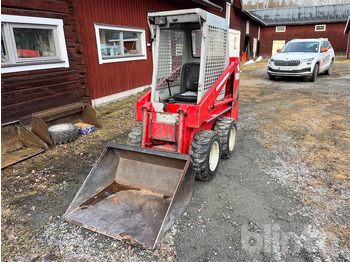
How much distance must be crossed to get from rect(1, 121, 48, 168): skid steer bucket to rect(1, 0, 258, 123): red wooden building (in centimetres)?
91

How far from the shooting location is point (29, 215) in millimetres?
3287

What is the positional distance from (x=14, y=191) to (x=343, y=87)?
39.2ft

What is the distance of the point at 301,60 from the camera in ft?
37.5

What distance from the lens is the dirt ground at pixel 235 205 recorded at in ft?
8.71

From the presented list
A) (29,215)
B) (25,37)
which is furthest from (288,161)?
(25,37)

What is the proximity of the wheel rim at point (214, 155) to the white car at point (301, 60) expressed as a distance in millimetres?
9409

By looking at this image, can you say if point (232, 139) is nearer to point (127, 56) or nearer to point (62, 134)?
point (62, 134)

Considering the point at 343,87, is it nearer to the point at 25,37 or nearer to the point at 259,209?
the point at 259,209

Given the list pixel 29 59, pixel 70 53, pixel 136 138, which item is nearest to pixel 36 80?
pixel 29 59

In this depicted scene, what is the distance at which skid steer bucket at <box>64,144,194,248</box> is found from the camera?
2830mm

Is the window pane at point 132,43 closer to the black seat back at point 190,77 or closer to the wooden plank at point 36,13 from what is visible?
the wooden plank at point 36,13

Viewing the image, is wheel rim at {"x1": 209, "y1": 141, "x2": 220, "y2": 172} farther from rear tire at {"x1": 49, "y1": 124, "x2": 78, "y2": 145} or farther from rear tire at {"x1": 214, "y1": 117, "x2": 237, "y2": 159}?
rear tire at {"x1": 49, "y1": 124, "x2": 78, "y2": 145}

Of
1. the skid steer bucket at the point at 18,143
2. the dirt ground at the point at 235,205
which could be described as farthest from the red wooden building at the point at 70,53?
the dirt ground at the point at 235,205

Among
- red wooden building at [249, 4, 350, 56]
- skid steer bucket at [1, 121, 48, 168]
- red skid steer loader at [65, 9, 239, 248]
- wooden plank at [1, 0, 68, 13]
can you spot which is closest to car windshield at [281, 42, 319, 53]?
red skid steer loader at [65, 9, 239, 248]
